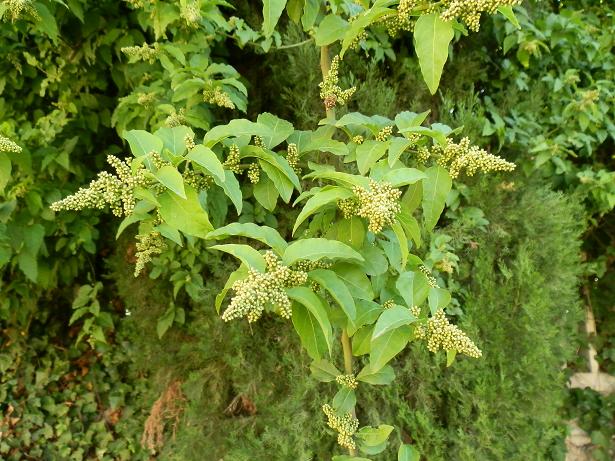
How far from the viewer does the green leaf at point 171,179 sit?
0.95 m

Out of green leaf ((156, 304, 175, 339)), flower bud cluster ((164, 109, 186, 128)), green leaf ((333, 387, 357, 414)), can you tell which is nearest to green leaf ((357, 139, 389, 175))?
green leaf ((333, 387, 357, 414))

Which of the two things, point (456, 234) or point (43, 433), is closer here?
point (456, 234)

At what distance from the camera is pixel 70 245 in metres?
3.04

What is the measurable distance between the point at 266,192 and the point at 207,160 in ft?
1.07

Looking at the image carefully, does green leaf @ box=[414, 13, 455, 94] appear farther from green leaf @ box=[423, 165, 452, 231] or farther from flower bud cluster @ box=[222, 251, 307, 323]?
flower bud cluster @ box=[222, 251, 307, 323]

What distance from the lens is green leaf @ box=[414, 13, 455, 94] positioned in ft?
3.10

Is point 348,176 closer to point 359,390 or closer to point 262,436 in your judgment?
point 359,390

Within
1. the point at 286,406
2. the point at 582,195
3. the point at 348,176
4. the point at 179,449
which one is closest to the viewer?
the point at 348,176

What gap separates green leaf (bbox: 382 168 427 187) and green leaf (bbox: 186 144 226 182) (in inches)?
13.0

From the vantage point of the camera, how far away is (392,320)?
3.25 ft

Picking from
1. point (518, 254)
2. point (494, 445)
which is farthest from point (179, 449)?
point (518, 254)

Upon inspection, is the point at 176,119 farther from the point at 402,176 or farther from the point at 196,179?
the point at 402,176

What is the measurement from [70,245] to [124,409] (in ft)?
5.79

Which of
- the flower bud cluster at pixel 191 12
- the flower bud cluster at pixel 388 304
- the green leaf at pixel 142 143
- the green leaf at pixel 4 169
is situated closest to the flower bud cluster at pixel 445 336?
the flower bud cluster at pixel 388 304
